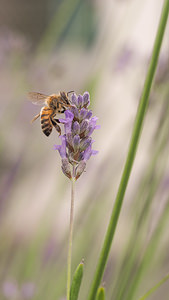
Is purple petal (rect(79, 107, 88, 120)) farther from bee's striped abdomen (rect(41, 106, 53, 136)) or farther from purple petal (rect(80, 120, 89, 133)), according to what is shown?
bee's striped abdomen (rect(41, 106, 53, 136))

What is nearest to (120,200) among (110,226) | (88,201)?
(110,226)

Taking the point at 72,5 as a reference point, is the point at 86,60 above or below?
above

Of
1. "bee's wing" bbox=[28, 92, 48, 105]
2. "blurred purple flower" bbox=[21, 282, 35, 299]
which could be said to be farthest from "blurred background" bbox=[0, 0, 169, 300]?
"bee's wing" bbox=[28, 92, 48, 105]

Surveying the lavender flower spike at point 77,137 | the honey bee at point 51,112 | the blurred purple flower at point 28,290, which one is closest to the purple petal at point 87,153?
the lavender flower spike at point 77,137

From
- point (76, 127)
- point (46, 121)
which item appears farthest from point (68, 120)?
point (46, 121)

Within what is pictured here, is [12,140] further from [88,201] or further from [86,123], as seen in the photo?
[86,123]

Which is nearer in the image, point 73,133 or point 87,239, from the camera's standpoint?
point 73,133
